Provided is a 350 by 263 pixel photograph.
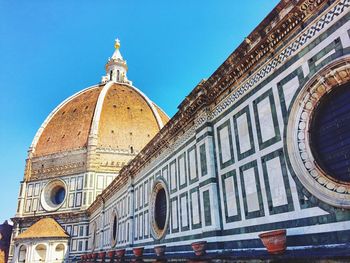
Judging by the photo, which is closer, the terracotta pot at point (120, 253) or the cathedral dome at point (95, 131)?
the terracotta pot at point (120, 253)

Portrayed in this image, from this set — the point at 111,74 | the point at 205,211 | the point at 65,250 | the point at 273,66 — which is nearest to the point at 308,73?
the point at 273,66

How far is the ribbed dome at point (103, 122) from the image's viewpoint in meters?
49.3

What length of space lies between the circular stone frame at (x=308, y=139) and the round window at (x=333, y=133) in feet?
0.34

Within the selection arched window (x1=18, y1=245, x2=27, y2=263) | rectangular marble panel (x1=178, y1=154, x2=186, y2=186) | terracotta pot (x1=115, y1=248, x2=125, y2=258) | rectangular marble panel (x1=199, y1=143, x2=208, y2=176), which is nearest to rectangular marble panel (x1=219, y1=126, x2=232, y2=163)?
rectangular marble panel (x1=199, y1=143, x2=208, y2=176)

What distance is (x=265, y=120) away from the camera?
8148mm

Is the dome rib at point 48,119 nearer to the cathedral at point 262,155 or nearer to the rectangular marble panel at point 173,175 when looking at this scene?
the cathedral at point 262,155

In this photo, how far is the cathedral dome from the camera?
46.5 meters

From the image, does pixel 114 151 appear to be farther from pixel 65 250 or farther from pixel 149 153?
pixel 149 153

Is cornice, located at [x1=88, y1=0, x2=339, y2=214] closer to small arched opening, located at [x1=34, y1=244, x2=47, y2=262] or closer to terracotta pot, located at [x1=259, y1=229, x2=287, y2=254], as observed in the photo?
terracotta pot, located at [x1=259, y1=229, x2=287, y2=254]

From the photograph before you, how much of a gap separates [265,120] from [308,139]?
5.27 feet

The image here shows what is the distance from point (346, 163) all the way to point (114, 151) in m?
44.0

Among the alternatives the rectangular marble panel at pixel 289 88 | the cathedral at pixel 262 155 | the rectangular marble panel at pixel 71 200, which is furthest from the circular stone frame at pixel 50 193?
the rectangular marble panel at pixel 289 88

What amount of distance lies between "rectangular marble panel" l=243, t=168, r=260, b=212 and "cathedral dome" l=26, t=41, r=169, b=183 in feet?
128

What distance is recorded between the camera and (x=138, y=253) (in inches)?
587
